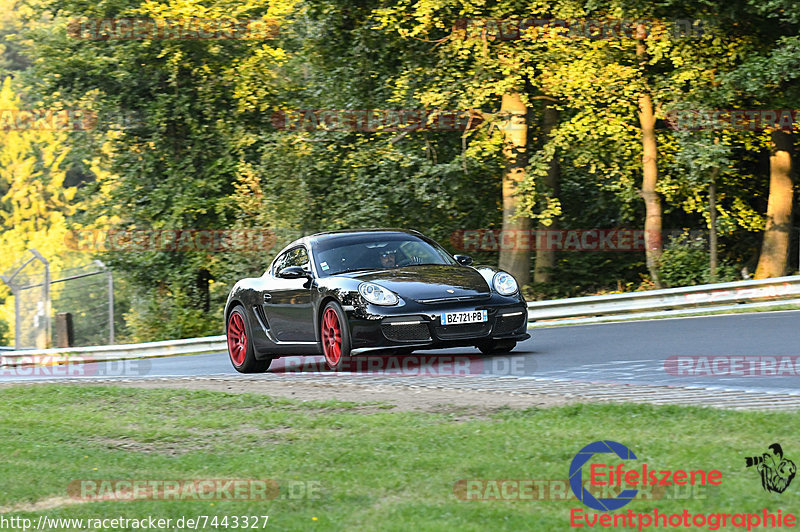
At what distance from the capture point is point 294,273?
13031 mm

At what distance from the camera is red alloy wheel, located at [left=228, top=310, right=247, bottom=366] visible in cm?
1462

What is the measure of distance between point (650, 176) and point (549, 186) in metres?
2.89

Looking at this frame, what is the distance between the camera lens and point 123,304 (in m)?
67.6

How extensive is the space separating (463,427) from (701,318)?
1091 centimetres

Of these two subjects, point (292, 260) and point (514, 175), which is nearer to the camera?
point (292, 260)

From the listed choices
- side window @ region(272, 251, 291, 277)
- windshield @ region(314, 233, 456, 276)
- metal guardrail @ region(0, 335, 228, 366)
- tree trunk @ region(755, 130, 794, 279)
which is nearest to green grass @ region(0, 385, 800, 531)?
windshield @ region(314, 233, 456, 276)

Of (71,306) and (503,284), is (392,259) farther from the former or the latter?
(71,306)

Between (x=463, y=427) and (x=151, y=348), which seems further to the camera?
(x=151, y=348)

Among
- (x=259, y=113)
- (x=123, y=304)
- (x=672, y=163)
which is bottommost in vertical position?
(x=123, y=304)

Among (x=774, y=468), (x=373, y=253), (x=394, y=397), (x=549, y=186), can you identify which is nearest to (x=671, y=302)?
(x=373, y=253)

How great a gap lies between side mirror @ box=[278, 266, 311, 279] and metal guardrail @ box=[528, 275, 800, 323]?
339 inches

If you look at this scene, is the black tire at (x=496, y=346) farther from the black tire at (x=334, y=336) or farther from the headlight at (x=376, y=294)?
the black tire at (x=334, y=336)

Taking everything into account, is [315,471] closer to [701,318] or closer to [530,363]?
[530,363]

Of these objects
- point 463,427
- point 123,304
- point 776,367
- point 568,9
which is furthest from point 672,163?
point 123,304
